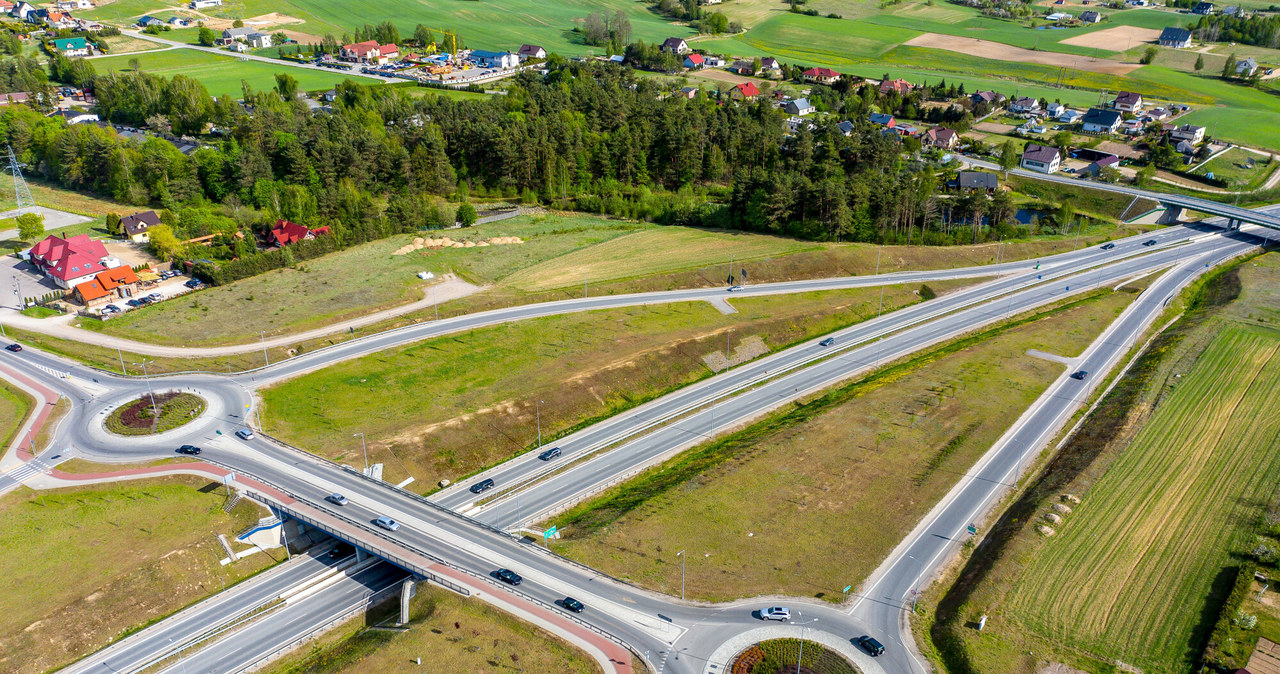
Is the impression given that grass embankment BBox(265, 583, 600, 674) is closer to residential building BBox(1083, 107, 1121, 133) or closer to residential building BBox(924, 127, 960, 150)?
residential building BBox(924, 127, 960, 150)

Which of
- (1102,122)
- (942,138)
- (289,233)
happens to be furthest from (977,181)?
(289,233)

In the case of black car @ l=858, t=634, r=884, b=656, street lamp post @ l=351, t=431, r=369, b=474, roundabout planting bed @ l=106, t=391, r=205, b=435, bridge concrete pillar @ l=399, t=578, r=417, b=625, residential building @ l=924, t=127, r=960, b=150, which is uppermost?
residential building @ l=924, t=127, r=960, b=150

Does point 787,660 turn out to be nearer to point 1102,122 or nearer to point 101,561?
point 101,561

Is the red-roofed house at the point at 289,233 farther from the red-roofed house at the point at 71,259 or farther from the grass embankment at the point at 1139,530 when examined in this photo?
the grass embankment at the point at 1139,530

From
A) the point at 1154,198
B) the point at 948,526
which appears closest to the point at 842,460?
the point at 948,526

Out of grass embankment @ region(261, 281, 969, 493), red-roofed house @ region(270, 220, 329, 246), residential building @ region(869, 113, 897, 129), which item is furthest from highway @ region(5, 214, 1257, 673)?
residential building @ region(869, 113, 897, 129)

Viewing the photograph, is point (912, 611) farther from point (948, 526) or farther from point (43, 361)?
point (43, 361)
